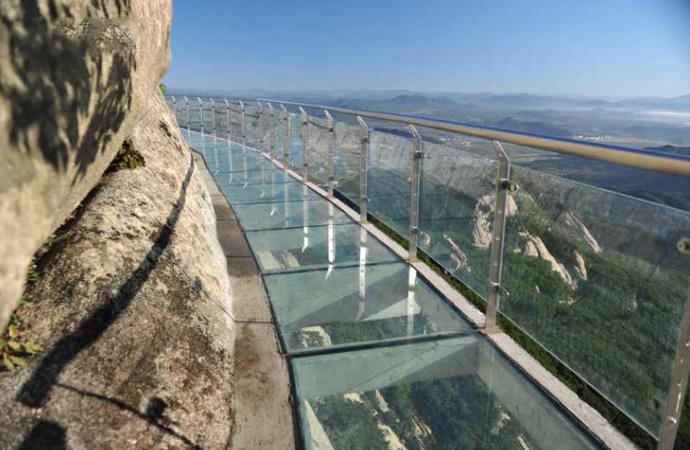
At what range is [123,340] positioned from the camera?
2.31m

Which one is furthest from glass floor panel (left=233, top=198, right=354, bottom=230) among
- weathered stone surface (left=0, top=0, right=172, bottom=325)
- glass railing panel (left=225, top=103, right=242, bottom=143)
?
glass railing panel (left=225, top=103, right=242, bottom=143)

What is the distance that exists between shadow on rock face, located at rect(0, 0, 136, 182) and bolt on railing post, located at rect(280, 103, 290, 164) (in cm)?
648

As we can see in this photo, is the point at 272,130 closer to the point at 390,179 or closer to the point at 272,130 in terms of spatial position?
the point at 272,130

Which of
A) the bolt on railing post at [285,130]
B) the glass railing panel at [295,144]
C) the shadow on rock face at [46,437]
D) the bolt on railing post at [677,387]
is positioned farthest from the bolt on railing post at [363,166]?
the shadow on rock face at [46,437]

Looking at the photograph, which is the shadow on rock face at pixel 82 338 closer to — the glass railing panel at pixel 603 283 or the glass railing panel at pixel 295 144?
the glass railing panel at pixel 603 283

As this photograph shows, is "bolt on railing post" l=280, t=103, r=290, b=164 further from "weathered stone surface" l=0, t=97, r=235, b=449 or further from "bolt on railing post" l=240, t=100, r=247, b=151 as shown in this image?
"weathered stone surface" l=0, t=97, r=235, b=449

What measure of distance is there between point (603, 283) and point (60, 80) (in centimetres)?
228

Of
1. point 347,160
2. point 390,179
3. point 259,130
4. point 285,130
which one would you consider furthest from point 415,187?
point 259,130

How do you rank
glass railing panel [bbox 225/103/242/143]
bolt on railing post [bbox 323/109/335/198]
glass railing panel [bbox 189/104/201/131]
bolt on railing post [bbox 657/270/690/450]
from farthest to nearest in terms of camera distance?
glass railing panel [bbox 189/104/201/131] < glass railing panel [bbox 225/103/242/143] < bolt on railing post [bbox 323/109/335/198] < bolt on railing post [bbox 657/270/690/450]

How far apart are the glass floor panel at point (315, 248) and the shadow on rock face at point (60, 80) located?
8.26 feet

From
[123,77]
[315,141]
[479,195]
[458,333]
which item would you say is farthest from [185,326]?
[315,141]

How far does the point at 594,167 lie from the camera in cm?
242

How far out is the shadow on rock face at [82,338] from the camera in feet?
6.47

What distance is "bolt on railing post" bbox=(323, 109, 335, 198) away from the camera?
6.75 meters
